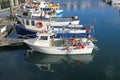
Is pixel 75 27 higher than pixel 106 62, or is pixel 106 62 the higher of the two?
pixel 75 27

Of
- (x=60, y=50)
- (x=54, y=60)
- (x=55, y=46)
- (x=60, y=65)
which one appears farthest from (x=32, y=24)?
(x=60, y=65)

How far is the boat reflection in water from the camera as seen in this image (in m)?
24.7

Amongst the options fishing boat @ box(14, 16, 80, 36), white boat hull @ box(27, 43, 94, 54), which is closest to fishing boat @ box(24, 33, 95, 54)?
white boat hull @ box(27, 43, 94, 54)

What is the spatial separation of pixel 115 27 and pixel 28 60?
65.2 ft

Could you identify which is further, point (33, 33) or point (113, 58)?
point (33, 33)

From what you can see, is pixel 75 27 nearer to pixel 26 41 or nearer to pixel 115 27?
pixel 26 41

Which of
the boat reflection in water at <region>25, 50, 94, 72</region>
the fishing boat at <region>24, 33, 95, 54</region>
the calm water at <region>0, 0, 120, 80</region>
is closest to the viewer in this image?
the calm water at <region>0, 0, 120, 80</region>

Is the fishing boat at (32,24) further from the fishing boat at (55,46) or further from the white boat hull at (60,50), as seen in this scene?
the white boat hull at (60,50)

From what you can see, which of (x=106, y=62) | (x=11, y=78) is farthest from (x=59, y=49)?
(x=11, y=78)

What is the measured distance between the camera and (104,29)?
128 feet

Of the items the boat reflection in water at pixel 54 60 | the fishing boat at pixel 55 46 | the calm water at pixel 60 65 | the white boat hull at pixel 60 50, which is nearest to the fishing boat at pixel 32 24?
the calm water at pixel 60 65

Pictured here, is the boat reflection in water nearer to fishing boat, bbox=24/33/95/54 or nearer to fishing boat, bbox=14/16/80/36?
fishing boat, bbox=24/33/95/54

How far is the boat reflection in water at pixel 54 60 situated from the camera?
81.2 feet

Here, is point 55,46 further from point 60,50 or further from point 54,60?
point 54,60
